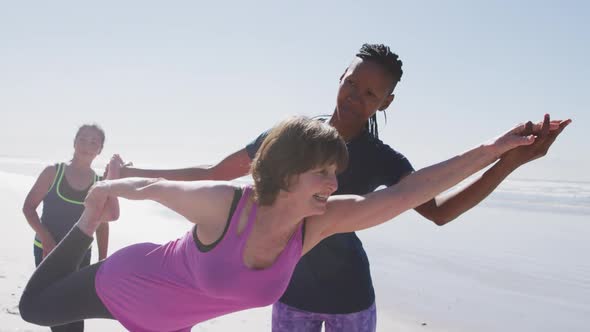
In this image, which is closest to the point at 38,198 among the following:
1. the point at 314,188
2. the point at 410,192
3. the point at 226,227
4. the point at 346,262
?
the point at 226,227

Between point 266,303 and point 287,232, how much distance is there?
13.1 inches

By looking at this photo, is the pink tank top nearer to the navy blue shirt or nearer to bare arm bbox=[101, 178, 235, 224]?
bare arm bbox=[101, 178, 235, 224]

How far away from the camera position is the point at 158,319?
2.48 metres

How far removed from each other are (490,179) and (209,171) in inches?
59.2

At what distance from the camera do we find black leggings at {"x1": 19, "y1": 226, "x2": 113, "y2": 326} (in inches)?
101

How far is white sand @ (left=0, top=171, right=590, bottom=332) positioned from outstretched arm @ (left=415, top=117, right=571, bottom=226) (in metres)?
3.71

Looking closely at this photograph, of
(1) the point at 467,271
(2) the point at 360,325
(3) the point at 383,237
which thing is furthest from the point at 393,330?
(3) the point at 383,237

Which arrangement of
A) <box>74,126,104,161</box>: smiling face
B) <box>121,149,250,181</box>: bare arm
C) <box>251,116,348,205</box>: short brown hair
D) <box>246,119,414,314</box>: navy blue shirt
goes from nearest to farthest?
<box>251,116,348,205</box>: short brown hair → <box>246,119,414,314</box>: navy blue shirt → <box>121,149,250,181</box>: bare arm → <box>74,126,104,161</box>: smiling face

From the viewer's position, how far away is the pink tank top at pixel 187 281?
2320mm

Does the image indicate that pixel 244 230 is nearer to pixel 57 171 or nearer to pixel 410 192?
pixel 410 192

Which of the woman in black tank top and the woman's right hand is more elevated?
the woman's right hand

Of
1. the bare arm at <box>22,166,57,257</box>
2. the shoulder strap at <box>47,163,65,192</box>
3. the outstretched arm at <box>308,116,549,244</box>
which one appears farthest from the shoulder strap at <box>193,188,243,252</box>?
the shoulder strap at <box>47,163,65,192</box>

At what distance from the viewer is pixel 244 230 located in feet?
7.82

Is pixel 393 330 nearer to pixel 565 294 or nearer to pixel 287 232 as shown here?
pixel 565 294
